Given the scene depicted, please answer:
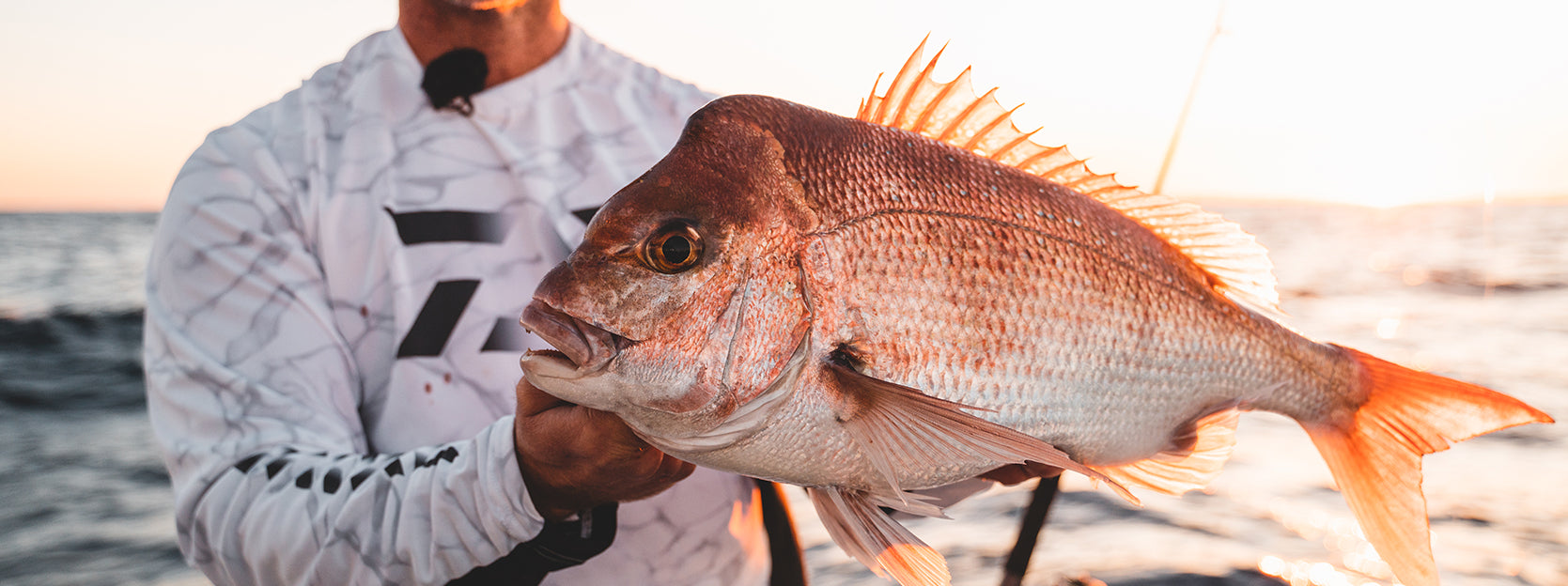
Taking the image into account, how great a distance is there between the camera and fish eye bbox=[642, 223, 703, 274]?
3.32ft

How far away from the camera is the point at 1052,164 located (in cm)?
146

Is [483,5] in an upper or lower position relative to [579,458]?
upper

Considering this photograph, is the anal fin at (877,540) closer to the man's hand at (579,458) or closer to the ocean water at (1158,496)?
the man's hand at (579,458)

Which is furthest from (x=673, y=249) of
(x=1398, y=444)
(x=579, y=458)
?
(x=1398, y=444)

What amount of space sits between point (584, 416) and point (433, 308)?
0.67m

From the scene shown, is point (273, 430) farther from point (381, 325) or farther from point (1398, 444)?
point (1398, 444)

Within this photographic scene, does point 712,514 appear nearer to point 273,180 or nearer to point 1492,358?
point 273,180

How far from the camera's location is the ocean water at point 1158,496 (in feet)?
13.8

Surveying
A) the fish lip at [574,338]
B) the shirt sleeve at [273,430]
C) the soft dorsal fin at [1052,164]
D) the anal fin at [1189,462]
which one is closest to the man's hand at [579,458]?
the shirt sleeve at [273,430]

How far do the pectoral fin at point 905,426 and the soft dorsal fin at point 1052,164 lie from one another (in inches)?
17.7

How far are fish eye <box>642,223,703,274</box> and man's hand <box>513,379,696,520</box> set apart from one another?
0.22m

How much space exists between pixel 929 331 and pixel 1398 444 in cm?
100

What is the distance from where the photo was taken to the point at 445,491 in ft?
4.33

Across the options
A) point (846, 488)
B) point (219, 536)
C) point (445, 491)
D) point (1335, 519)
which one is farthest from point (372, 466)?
point (1335, 519)
